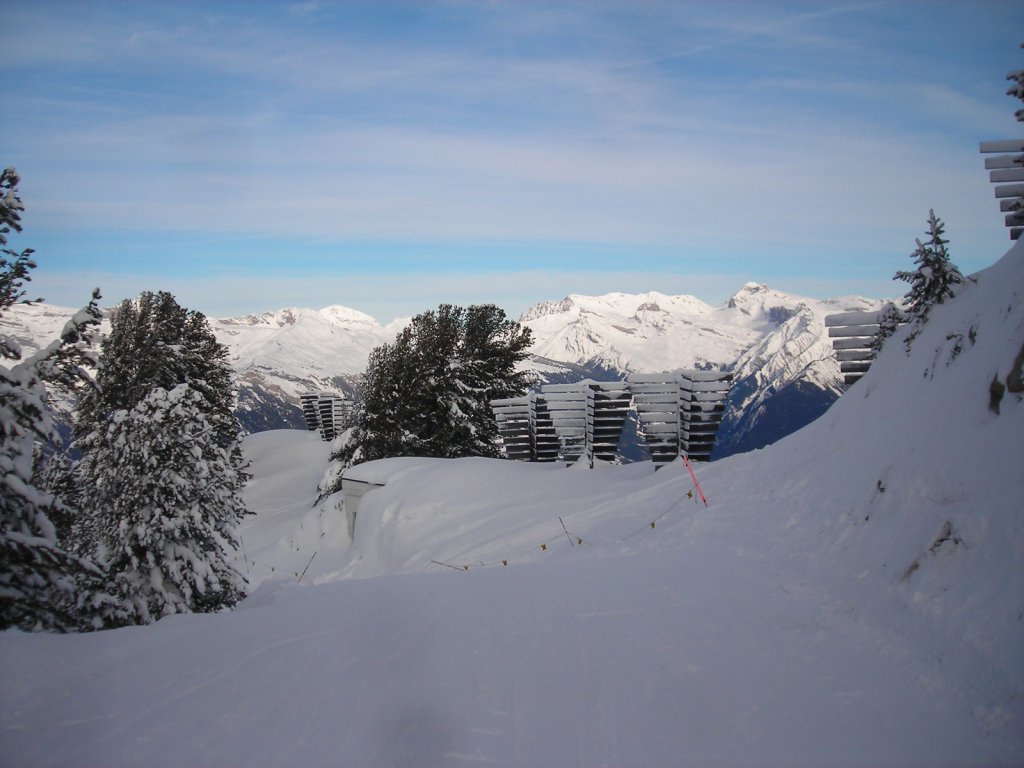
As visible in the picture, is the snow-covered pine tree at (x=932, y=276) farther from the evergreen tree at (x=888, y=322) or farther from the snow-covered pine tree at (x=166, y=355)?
the snow-covered pine tree at (x=166, y=355)

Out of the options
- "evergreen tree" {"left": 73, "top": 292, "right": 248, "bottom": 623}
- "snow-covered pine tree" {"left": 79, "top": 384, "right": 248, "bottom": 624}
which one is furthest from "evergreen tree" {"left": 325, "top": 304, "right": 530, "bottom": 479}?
"snow-covered pine tree" {"left": 79, "top": 384, "right": 248, "bottom": 624}

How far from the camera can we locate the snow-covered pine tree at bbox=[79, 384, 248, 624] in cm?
1377

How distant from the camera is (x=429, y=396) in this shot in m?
32.3

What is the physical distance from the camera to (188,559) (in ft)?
46.2

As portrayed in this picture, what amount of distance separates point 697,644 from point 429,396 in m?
26.6

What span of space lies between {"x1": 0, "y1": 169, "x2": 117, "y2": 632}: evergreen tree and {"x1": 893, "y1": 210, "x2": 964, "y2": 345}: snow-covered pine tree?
1254 centimetres

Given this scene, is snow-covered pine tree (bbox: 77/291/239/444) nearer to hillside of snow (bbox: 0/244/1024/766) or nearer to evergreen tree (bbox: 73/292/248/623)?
evergreen tree (bbox: 73/292/248/623)

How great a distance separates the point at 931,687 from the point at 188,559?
13280 millimetres

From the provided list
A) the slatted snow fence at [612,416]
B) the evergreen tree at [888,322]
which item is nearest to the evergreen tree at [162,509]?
the slatted snow fence at [612,416]

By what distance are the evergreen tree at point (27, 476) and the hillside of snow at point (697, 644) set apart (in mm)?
1150

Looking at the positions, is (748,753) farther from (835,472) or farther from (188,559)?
(188,559)

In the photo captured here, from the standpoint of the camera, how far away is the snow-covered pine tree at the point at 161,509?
13773 mm

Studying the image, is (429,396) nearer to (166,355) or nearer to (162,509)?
(166,355)

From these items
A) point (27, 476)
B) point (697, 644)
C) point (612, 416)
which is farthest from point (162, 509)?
point (612, 416)
